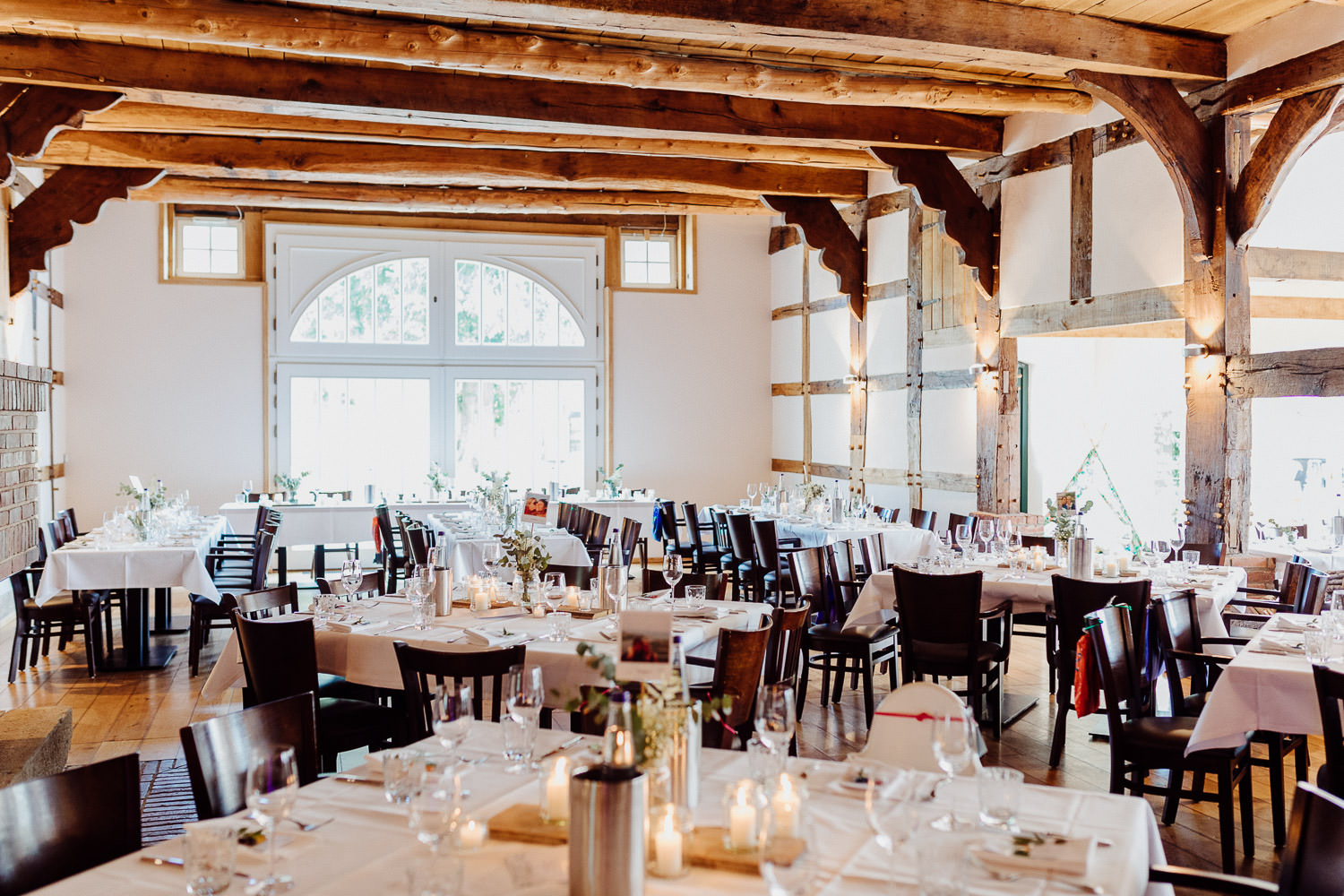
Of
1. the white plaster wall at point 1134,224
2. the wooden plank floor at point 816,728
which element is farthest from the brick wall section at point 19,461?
the white plaster wall at point 1134,224

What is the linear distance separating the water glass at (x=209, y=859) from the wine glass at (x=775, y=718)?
106 cm

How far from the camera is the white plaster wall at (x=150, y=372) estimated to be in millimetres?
11984

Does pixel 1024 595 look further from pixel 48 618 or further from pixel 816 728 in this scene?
pixel 48 618

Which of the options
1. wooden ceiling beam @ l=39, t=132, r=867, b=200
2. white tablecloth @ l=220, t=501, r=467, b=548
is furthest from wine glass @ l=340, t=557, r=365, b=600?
Result: wooden ceiling beam @ l=39, t=132, r=867, b=200

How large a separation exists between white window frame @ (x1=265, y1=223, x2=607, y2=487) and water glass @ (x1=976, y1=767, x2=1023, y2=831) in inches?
448

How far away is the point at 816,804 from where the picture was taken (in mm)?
2398

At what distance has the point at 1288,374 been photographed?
669cm

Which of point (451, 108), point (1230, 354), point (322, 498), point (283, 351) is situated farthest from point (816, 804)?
point (283, 351)

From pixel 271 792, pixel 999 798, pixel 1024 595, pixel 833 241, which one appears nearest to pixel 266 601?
pixel 271 792

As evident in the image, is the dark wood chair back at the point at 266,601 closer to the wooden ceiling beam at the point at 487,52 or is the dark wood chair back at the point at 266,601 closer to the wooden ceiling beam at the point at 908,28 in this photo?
the wooden ceiling beam at the point at 908,28

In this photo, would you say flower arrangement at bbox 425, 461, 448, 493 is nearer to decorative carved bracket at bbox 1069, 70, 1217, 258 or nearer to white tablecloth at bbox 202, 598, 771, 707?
white tablecloth at bbox 202, 598, 771, 707

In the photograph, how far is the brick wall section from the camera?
862 cm

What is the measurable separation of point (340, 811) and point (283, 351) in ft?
36.4

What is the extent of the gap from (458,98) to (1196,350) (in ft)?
18.4
